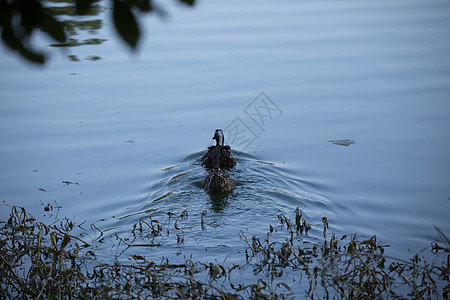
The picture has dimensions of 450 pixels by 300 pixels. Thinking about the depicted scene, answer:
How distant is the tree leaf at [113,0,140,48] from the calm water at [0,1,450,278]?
2.54 m

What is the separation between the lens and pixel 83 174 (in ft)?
26.0

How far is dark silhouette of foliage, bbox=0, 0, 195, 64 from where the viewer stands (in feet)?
8.04

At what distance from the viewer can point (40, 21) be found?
2.53m

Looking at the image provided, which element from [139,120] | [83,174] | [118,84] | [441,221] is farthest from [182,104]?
[441,221]

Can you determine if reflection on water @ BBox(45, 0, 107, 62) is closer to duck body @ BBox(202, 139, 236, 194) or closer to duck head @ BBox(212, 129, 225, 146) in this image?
duck head @ BBox(212, 129, 225, 146)

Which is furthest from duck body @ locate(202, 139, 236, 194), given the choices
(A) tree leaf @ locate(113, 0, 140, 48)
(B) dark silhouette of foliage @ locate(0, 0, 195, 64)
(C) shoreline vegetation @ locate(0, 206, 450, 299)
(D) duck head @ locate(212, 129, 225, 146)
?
(A) tree leaf @ locate(113, 0, 140, 48)

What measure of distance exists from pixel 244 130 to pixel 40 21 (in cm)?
693

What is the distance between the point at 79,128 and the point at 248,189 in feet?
10.4

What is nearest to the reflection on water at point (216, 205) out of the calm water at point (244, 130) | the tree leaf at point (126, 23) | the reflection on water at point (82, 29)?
the calm water at point (244, 130)

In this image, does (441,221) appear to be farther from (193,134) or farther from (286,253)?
(193,134)

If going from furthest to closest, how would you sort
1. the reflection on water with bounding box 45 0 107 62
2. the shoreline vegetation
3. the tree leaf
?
the reflection on water with bounding box 45 0 107 62, the shoreline vegetation, the tree leaf

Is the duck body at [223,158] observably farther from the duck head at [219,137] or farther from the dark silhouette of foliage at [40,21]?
the dark silhouette of foliage at [40,21]

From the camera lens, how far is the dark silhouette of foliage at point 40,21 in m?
2.45

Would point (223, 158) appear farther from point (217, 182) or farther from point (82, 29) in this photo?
point (82, 29)
